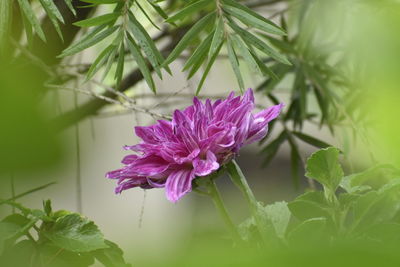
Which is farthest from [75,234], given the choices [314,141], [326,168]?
[314,141]

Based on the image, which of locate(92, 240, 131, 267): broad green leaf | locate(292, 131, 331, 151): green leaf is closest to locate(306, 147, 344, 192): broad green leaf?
locate(92, 240, 131, 267): broad green leaf

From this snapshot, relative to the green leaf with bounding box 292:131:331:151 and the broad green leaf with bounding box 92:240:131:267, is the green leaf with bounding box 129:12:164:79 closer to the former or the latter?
the broad green leaf with bounding box 92:240:131:267

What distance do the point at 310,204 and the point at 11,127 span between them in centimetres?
21

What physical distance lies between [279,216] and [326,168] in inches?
2.1

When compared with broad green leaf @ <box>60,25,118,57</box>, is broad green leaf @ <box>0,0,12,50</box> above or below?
above

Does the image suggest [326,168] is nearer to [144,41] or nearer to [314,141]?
[144,41]

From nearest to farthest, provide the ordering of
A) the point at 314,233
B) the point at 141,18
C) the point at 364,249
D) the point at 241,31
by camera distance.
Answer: the point at 364,249 → the point at 314,233 → the point at 241,31 → the point at 141,18

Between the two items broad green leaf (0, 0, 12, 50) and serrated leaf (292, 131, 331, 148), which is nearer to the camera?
broad green leaf (0, 0, 12, 50)

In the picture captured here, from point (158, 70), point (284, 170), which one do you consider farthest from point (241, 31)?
point (284, 170)

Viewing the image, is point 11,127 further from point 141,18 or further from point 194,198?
point 194,198

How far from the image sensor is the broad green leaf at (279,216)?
326 millimetres

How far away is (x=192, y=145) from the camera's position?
11.2 inches

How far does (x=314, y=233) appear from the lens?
262mm

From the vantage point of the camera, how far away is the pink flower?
0.91 ft
